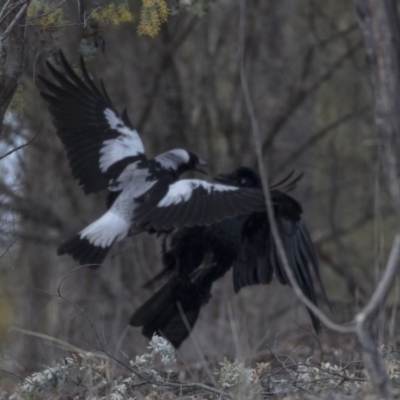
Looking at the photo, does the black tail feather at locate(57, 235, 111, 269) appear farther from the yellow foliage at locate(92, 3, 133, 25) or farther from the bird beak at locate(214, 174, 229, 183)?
the yellow foliage at locate(92, 3, 133, 25)

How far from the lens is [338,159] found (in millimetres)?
11492

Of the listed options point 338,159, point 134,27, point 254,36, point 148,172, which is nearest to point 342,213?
point 338,159

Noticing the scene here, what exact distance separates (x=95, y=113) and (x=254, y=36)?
14.5 ft

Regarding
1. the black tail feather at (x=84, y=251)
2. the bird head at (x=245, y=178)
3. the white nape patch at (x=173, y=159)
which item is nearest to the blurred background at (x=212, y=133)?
the bird head at (x=245, y=178)

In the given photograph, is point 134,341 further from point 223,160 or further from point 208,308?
point 223,160

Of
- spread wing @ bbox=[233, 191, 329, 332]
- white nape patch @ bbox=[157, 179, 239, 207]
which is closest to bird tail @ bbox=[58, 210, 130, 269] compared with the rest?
white nape patch @ bbox=[157, 179, 239, 207]

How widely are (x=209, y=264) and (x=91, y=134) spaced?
1.24 metres

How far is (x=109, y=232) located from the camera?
599 centimetres

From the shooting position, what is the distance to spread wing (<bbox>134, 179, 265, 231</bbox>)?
5496 millimetres

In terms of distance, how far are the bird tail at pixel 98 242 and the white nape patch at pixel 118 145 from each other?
424mm

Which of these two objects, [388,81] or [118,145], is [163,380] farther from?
[118,145]

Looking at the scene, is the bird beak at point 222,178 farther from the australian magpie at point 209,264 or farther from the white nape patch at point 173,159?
the white nape patch at point 173,159

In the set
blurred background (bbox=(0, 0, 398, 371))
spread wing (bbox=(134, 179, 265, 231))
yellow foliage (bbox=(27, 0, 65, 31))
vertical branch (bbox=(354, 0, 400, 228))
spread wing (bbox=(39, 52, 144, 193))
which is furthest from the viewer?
blurred background (bbox=(0, 0, 398, 371))

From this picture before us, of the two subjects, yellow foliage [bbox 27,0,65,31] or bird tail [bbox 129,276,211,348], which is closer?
yellow foliage [bbox 27,0,65,31]
